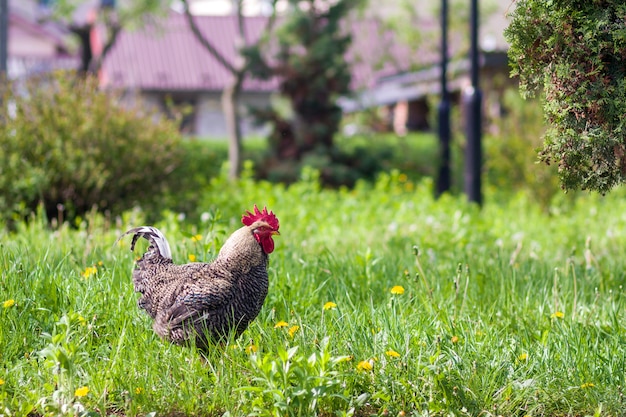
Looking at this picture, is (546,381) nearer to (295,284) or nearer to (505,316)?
(505,316)

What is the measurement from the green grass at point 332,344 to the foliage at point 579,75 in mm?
934

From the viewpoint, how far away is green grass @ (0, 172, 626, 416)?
146 inches

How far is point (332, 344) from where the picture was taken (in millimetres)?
4078

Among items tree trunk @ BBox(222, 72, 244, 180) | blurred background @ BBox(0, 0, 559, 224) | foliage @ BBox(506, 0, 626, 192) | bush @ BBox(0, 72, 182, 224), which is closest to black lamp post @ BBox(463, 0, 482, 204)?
blurred background @ BBox(0, 0, 559, 224)

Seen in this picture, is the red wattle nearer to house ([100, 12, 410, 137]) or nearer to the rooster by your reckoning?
the rooster

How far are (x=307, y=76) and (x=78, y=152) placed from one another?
757cm

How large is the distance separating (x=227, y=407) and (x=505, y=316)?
6.74 ft

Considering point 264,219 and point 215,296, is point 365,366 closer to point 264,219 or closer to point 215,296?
point 215,296

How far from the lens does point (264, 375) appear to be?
11.5 feet

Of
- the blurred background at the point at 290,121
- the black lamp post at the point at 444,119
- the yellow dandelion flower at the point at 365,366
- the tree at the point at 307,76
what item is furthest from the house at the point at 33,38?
the yellow dandelion flower at the point at 365,366

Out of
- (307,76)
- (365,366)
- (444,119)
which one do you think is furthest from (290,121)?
(365,366)

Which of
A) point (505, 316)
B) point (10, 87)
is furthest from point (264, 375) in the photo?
point (10, 87)

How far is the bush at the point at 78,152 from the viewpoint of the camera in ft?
27.1

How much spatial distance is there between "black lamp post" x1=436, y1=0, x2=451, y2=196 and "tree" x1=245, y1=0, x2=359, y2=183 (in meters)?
2.61
